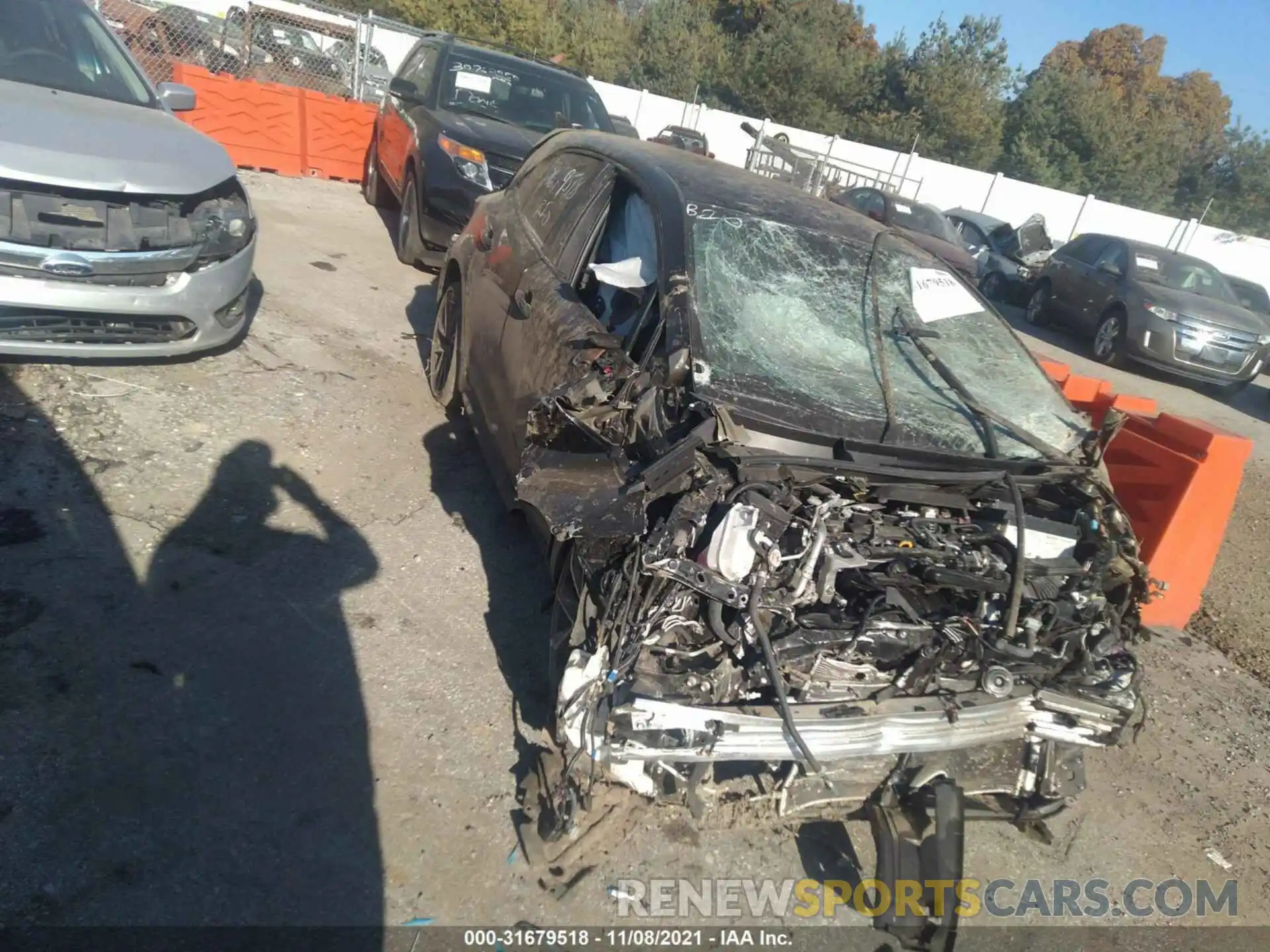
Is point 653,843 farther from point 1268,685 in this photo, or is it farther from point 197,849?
point 1268,685

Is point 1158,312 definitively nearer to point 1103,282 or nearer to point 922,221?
point 1103,282

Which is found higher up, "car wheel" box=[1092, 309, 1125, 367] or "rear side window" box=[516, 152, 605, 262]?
"rear side window" box=[516, 152, 605, 262]

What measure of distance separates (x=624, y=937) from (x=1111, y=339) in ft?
40.4

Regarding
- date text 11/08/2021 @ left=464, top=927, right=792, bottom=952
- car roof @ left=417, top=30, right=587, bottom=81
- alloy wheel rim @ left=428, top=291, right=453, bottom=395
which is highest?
car roof @ left=417, top=30, right=587, bottom=81

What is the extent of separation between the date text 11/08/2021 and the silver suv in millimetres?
3497

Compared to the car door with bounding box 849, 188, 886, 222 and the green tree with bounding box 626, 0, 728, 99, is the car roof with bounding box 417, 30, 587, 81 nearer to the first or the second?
the car door with bounding box 849, 188, 886, 222

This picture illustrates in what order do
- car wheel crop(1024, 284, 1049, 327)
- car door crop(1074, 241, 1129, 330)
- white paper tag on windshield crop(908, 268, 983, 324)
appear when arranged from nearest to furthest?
white paper tag on windshield crop(908, 268, 983, 324)
car door crop(1074, 241, 1129, 330)
car wheel crop(1024, 284, 1049, 327)

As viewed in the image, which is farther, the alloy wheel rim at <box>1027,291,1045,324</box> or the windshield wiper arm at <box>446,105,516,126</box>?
the alloy wheel rim at <box>1027,291,1045,324</box>

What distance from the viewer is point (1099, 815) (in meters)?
3.42

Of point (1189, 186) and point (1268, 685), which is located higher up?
point (1189, 186)

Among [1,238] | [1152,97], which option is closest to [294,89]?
[1,238]

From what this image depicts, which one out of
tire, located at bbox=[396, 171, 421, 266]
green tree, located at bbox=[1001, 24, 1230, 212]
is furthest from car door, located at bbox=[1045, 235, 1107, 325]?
green tree, located at bbox=[1001, 24, 1230, 212]

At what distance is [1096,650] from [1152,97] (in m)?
62.2

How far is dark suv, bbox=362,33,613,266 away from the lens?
24.0 feet
